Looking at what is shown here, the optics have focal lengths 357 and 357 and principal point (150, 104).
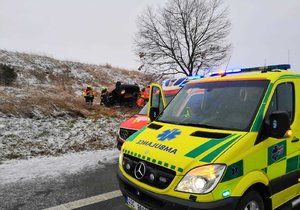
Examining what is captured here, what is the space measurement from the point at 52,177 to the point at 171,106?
3275 millimetres

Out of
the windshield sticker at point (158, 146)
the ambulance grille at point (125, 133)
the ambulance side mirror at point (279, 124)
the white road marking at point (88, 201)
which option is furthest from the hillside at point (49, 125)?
the ambulance side mirror at point (279, 124)

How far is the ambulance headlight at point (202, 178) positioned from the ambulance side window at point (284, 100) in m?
1.12

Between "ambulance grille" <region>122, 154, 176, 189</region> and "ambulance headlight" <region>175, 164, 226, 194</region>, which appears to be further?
"ambulance grille" <region>122, 154, 176, 189</region>

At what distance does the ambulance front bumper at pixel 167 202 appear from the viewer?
3551 mm

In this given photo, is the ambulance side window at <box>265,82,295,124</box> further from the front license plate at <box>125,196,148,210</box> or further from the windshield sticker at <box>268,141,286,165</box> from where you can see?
the front license plate at <box>125,196,148,210</box>

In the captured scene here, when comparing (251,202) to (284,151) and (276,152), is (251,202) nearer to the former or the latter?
(276,152)

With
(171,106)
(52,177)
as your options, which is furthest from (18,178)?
(171,106)

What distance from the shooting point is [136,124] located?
8641mm

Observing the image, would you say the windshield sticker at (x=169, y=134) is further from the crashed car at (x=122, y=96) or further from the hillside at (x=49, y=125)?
the crashed car at (x=122, y=96)

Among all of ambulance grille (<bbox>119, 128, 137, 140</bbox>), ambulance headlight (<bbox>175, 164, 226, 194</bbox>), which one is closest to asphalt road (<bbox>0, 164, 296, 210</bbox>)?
ambulance grille (<bbox>119, 128, 137, 140</bbox>)

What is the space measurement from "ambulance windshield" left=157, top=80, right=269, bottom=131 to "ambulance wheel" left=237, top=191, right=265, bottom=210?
2.42 feet

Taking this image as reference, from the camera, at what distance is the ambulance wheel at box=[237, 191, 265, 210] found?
3803mm

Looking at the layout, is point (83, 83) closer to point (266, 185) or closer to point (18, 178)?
point (18, 178)

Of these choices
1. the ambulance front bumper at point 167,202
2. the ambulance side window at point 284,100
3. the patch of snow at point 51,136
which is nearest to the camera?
the ambulance front bumper at point 167,202
